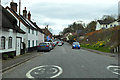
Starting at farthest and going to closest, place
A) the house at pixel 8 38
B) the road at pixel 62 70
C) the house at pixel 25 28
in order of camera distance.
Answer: the house at pixel 25 28, the house at pixel 8 38, the road at pixel 62 70

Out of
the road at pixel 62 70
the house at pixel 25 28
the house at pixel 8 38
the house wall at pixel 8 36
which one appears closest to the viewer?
the road at pixel 62 70

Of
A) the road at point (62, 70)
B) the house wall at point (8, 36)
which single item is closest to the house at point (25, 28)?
the house wall at point (8, 36)

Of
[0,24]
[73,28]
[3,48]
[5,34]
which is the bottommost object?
[3,48]

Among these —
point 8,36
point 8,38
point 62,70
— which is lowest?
point 62,70

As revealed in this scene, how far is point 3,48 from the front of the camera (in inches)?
466

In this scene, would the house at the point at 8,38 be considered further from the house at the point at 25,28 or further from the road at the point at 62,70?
the road at the point at 62,70

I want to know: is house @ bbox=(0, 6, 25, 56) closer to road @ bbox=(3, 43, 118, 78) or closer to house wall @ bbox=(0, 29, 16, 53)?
house wall @ bbox=(0, 29, 16, 53)

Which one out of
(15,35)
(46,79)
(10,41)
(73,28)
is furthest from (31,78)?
(73,28)

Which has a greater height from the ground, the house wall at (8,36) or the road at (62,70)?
the house wall at (8,36)

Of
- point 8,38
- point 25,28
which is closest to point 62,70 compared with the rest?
point 8,38

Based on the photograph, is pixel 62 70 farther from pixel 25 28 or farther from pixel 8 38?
pixel 25 28

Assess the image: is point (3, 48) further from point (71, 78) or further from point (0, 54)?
point (71, 78)

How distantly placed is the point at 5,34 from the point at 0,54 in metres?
2.05

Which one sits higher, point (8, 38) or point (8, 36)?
point (8, 36)
